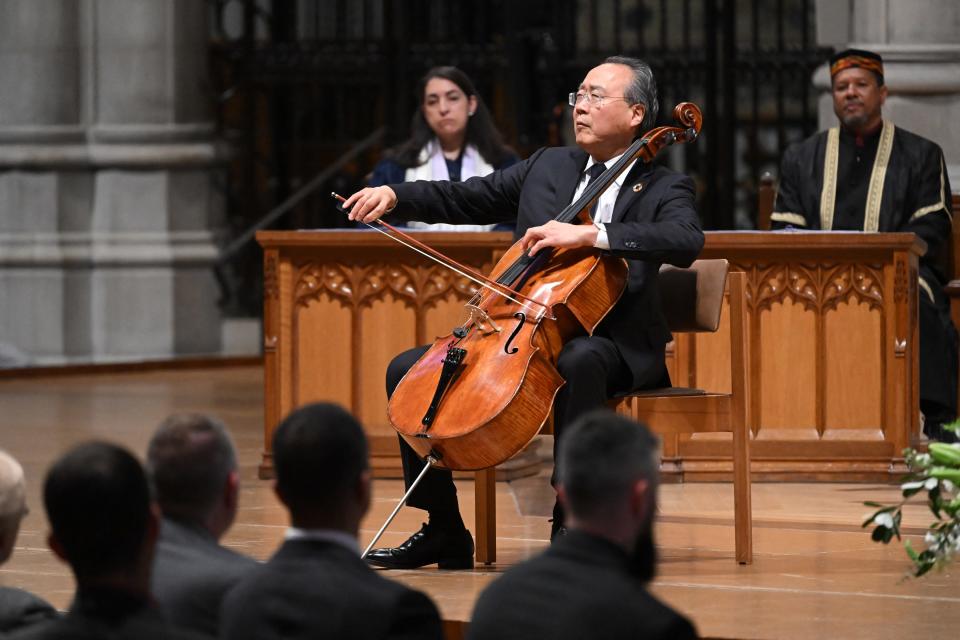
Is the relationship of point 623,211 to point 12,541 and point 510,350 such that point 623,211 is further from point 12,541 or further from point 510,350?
point 12,541

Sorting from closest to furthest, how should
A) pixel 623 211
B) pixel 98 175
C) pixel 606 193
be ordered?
pixel 623 211
pixel 606 193
pixel 98 175

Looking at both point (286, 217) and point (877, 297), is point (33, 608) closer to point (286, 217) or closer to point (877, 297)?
point (877, 297)

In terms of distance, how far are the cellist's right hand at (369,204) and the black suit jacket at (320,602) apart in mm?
2227

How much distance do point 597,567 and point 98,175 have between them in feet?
34.8

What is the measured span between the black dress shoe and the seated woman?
2.29m

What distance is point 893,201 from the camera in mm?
7824

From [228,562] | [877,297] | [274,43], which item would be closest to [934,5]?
[877,297]

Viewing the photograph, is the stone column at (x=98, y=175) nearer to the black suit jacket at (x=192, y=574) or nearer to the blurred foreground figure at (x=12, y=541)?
the blurred foreground figure at (x=12, y=541)

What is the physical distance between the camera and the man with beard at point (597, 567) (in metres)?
2.67

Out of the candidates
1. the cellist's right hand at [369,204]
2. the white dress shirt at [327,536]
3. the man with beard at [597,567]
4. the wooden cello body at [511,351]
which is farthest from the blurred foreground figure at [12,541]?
the cellist's right hand at [369,204]

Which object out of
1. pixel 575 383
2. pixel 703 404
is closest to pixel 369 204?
pixel 575 383

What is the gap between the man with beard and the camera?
8.77 feet

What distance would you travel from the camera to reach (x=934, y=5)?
8.83m

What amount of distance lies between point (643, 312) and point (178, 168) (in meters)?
8.10
